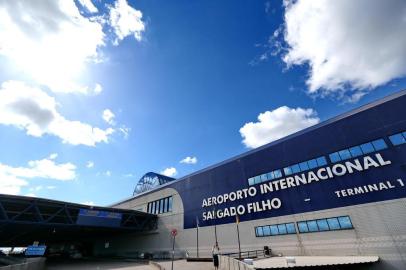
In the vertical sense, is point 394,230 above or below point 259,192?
below

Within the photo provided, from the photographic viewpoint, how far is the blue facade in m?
21.8

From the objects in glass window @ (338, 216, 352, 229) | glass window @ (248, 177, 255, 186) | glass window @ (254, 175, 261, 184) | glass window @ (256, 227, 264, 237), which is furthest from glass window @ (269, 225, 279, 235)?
glass window @ (338, 216, 352, 229)

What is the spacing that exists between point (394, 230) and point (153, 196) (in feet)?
142

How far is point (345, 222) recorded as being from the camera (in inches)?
896

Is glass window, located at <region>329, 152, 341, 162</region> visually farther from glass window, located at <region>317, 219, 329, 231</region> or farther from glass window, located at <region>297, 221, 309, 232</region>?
glass window, located at <region>297, 221, 309, 232</region>

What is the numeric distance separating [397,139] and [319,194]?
957 centimetres

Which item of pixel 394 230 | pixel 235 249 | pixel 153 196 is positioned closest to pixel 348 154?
pixel 394 230

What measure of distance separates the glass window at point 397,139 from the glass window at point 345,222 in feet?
29.7

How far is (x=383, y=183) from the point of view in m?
21.4

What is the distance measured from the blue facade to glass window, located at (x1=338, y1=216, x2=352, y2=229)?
1411 mm

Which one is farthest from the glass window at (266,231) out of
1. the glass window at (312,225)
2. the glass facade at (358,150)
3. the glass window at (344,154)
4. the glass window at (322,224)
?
the glass window at (344,154)

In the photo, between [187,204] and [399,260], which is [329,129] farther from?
[187,204]

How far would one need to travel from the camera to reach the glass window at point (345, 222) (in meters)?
22.5

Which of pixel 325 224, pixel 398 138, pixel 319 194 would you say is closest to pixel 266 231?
pixel 325 224
